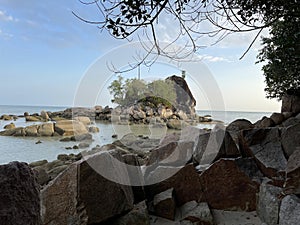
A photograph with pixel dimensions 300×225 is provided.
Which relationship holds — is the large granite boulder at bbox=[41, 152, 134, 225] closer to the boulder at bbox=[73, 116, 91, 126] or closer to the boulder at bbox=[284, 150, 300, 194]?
the boulder at bbox=[284, 150, 300, 194]

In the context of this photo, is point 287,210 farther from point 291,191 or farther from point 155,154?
point 155,154

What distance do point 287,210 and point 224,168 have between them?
0.84 m

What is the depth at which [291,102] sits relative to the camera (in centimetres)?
577

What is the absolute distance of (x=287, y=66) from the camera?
4.95 metres

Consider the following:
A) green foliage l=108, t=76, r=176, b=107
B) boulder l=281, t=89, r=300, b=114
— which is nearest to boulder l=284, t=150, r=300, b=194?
green foliage l=108, t=76, r=176, b=107

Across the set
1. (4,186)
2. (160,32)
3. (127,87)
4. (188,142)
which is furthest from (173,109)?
(4,186)

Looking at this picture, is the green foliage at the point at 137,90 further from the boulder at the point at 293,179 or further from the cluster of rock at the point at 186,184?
the boulder at the point at 293,179

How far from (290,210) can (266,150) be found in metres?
1.03

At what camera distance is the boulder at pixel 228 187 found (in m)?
2.51

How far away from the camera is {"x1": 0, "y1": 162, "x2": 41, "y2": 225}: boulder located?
3.41ft

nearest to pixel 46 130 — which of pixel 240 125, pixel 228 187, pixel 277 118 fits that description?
pixel 240 125

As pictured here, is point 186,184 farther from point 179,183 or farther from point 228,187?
point 228,187

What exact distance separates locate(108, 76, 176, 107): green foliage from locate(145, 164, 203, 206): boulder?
150 centimetres

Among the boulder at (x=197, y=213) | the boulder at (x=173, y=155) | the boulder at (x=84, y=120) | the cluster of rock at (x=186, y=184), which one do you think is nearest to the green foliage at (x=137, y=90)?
the boulder at (x=173, y=155)
